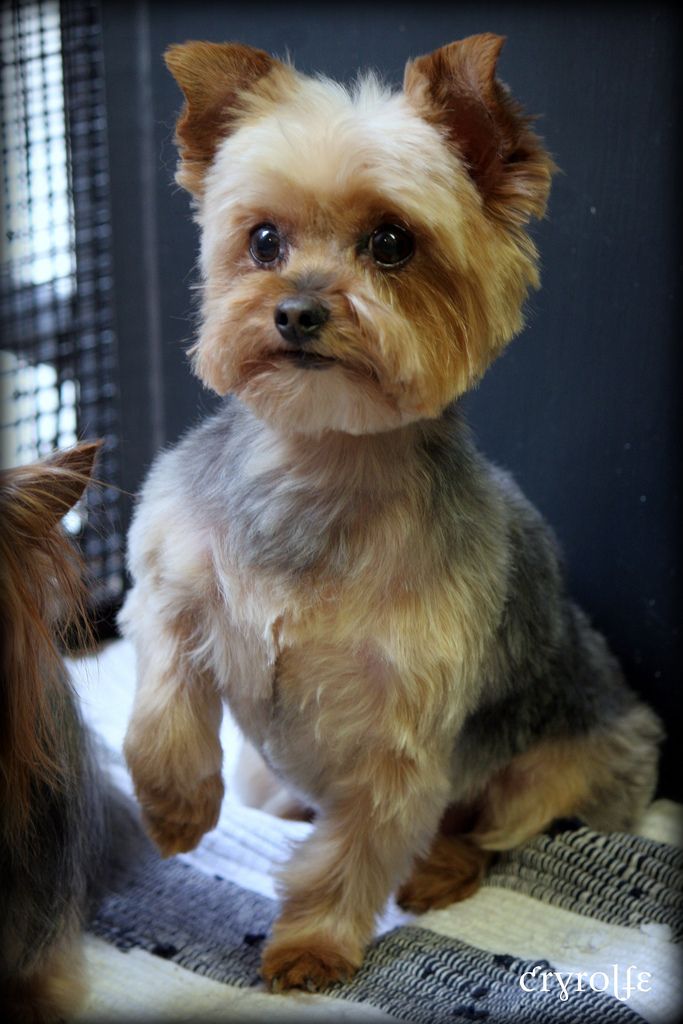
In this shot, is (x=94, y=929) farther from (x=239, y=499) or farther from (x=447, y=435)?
(x=447, y=435)

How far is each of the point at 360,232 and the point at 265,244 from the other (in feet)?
0.39

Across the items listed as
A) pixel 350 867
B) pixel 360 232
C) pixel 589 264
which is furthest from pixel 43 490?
pixel 589 264

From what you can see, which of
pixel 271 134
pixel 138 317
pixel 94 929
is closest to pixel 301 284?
pixel 271 134

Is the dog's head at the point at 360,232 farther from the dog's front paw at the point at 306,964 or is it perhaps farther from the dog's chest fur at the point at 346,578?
the dog's front paw at the point at 306,964

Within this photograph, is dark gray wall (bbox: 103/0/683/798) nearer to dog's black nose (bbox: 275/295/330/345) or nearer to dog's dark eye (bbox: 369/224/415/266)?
dog's dark eye (bbox: 369/224/415/266)

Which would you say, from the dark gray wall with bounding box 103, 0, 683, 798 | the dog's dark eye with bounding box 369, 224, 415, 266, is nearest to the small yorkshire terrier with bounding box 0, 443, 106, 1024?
the dog's dark eye with bounding box 369, 224, 415, 266

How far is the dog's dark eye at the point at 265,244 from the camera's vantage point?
59.0 inches

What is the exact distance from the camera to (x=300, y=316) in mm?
1382

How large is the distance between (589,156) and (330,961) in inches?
49.2

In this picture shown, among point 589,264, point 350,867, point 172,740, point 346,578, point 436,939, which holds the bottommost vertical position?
point 436,939

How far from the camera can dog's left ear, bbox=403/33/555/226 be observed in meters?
1.46

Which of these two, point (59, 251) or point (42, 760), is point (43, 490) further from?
point (59, 251)

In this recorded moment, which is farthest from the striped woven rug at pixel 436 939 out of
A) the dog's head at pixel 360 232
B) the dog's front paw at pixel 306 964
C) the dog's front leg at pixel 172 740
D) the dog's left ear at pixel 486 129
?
the dog's left ear at pixel 486 129

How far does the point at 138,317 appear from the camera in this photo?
2.56 metres
